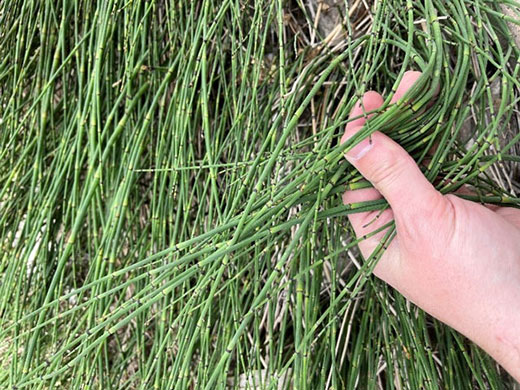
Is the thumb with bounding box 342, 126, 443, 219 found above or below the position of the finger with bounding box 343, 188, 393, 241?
above

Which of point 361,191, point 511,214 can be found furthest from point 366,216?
point 511,214

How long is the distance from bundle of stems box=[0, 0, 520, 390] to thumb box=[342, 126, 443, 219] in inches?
1.2

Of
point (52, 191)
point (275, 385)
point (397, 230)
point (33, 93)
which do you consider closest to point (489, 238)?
point (397, 230)

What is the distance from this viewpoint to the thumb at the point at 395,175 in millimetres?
536

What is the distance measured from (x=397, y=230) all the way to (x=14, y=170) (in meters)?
0.56

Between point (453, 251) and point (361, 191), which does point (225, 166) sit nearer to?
point (361, 191)

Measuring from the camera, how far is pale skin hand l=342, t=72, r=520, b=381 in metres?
0.53

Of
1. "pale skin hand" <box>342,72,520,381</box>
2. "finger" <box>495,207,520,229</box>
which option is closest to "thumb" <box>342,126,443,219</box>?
"pale skin hand" <box>342,72,520,381</box>

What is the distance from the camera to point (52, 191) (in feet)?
2.59

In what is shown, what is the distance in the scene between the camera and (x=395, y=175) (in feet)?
1.78

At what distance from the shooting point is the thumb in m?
0.54

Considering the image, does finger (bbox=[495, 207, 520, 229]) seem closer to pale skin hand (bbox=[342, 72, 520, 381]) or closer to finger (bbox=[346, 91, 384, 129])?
pale skin hand (bbox=[342, 72, 520, 381])

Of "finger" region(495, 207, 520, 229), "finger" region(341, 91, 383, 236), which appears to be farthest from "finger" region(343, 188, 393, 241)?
"finger" region(495, 207, 520, 229)

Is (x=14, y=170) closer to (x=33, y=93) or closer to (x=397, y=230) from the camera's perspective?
(x=33, y=93)
